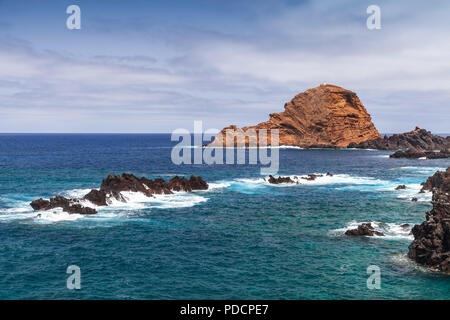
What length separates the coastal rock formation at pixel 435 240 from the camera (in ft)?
102

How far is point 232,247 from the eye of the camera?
37.2 m

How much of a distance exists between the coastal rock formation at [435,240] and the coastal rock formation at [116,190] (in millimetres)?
36726

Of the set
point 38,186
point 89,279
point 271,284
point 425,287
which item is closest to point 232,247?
point 271,284

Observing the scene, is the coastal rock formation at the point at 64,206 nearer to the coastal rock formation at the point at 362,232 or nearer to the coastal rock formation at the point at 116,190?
the coastal rock formation at the point at 116,190

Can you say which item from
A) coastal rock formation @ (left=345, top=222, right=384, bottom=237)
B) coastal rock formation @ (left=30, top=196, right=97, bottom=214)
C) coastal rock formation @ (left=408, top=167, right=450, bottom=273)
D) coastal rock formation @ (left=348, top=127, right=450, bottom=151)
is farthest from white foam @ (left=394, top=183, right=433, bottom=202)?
coastal rock formation @ (left=348, top=127, right=450, bottom=151)

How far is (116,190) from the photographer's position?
61.6 meters

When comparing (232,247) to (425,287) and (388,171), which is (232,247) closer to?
(425,287)

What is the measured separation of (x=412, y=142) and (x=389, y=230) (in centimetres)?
15754

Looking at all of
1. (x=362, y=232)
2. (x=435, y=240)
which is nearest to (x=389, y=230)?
(x=362, y=232)

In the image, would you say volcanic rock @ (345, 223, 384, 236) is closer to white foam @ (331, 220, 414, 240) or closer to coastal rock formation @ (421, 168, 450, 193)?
white foam @ (331, 220, 414, 240)

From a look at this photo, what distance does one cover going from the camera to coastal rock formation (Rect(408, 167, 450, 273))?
3117 cm

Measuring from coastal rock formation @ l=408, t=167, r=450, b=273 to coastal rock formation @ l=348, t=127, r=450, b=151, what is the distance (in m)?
153

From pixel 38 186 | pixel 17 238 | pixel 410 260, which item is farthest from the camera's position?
pixel 38 186
